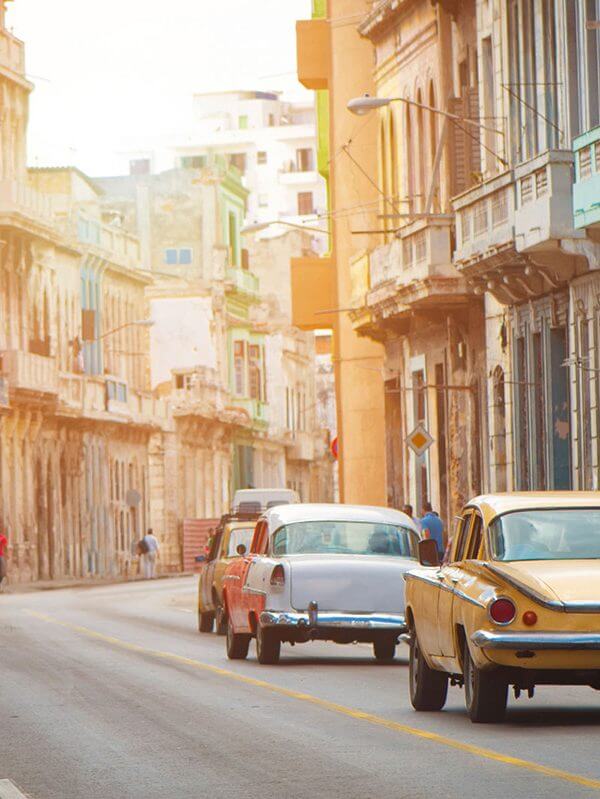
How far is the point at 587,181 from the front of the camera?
32.0m

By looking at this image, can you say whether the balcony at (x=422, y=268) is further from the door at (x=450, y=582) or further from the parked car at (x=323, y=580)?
the door at (x=450, y=582)

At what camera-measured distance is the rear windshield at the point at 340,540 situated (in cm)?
2448

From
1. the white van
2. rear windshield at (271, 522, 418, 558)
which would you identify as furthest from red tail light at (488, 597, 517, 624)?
the white van

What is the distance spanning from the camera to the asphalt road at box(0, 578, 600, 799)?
12438 millimetres

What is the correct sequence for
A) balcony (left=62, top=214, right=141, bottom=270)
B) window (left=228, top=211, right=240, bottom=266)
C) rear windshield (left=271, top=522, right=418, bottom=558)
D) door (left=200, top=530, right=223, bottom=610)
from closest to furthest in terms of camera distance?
rear windshield (left=271, top=522, right=418, bottom=558), door (left=200, top=530, right=223, bottom=610), balcony (left=62, top=214, right=141, bottom=270), window (left=228, top=211, right=240, bottom=266)

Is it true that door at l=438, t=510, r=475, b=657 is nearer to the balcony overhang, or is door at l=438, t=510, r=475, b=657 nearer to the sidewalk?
the balcony overhang

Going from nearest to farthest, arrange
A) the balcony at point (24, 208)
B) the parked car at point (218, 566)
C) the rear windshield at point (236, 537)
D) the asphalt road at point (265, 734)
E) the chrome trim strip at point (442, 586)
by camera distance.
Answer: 1. the asphalt road at point (265, 734)
2. the chrome trim strip at point (442, 586)
3. the parked car at point (218, 566)
4. the rear windshield at point (236, 537)
5. the balcony at point (24, 208)

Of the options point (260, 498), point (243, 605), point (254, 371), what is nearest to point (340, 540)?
point (243, 605)

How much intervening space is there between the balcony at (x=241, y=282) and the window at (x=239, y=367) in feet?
7.08

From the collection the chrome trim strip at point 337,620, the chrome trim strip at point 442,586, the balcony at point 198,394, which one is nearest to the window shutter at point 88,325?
the balcony at point 198,394

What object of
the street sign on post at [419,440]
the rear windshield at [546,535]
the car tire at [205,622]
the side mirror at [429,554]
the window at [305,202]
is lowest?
the car tire at [205,622]

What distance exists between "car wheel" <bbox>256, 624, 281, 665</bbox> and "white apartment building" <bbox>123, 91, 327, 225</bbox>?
11885cm

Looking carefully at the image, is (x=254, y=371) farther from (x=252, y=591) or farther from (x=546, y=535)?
(x=546, y=535)

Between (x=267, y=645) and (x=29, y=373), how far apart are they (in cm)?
4585
